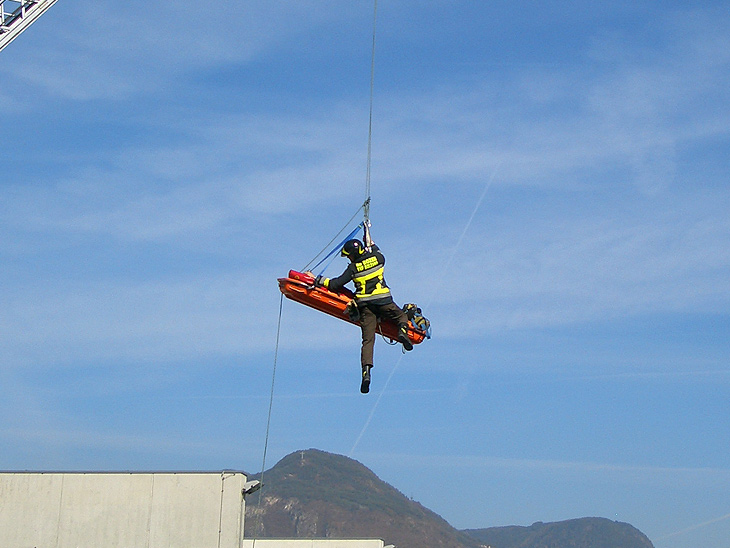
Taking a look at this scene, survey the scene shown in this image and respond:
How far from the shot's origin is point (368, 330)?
1856 cm

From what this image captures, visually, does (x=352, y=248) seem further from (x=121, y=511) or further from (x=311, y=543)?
(x=311, y=543)

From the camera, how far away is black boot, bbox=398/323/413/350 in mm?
19406

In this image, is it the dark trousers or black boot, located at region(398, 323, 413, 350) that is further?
black boot, located at region(398, 323, 413, 350)

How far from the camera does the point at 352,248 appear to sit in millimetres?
18219

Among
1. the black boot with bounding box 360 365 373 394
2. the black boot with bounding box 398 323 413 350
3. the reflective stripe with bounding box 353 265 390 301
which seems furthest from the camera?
the black boot with bounding box 398 323 413 350

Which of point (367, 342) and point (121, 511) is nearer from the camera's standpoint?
point (367, 342)

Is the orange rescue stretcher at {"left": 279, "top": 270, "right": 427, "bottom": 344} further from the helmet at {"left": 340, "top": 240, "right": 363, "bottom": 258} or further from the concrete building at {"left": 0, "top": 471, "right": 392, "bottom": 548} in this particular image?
the concrete building at {"left": 0, "top": 471, "right": 392, "bottom": 548}

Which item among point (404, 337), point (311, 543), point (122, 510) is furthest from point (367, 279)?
point (311, 543)

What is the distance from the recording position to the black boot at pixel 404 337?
764 inches

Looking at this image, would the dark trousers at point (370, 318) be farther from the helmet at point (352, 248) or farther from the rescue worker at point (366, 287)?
the helmet at point (352, 248)

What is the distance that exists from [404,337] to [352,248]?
2378 millimetres

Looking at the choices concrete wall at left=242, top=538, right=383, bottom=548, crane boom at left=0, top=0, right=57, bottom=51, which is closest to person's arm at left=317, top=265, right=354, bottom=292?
crane boom at left=0, top=0, right=57, bottom=51

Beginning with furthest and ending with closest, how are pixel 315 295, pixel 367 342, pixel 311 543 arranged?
pixel 311 543, pixel 315 295, pixel 367 342

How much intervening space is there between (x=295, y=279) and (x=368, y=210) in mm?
1927
